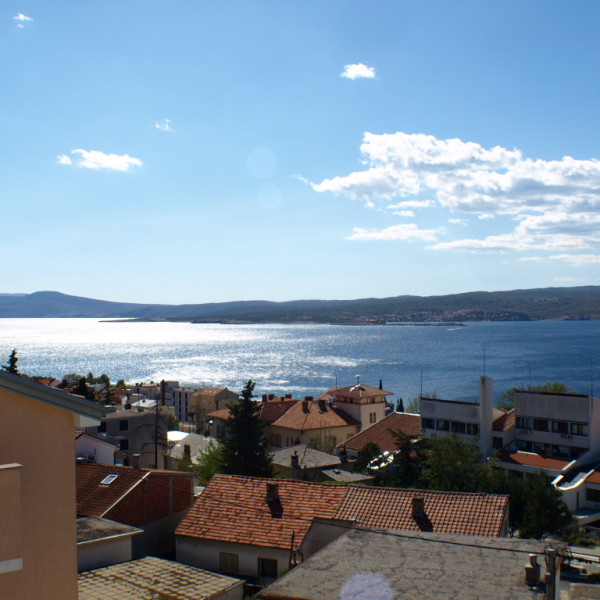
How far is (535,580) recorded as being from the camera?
32.2ft

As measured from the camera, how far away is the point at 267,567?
18.1m

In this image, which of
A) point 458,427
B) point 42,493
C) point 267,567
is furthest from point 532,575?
point 458,427

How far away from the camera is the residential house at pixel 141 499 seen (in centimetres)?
2062

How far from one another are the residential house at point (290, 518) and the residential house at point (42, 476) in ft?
39.9

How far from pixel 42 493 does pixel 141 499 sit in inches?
634

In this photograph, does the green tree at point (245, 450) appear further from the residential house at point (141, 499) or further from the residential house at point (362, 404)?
the residential house at point (362, 404)

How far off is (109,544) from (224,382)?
389 ft

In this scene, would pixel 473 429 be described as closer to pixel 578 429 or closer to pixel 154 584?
pixel 578 429

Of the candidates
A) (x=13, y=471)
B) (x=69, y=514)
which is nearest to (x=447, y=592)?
(x=69, y=514)

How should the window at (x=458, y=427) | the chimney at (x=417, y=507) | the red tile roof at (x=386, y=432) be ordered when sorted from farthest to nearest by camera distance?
the red tile roof at (x=386, y=432), the window at (x=458, y=427), the chimney at (x=417, y=507)

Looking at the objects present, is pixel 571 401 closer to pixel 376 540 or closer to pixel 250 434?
pixel 250 434

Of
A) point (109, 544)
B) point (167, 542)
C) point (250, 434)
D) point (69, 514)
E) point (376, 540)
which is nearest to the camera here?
point (69, 514)

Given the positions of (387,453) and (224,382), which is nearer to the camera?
(387,453)

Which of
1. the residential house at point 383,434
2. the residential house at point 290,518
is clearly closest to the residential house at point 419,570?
the residential house at point 290,518
